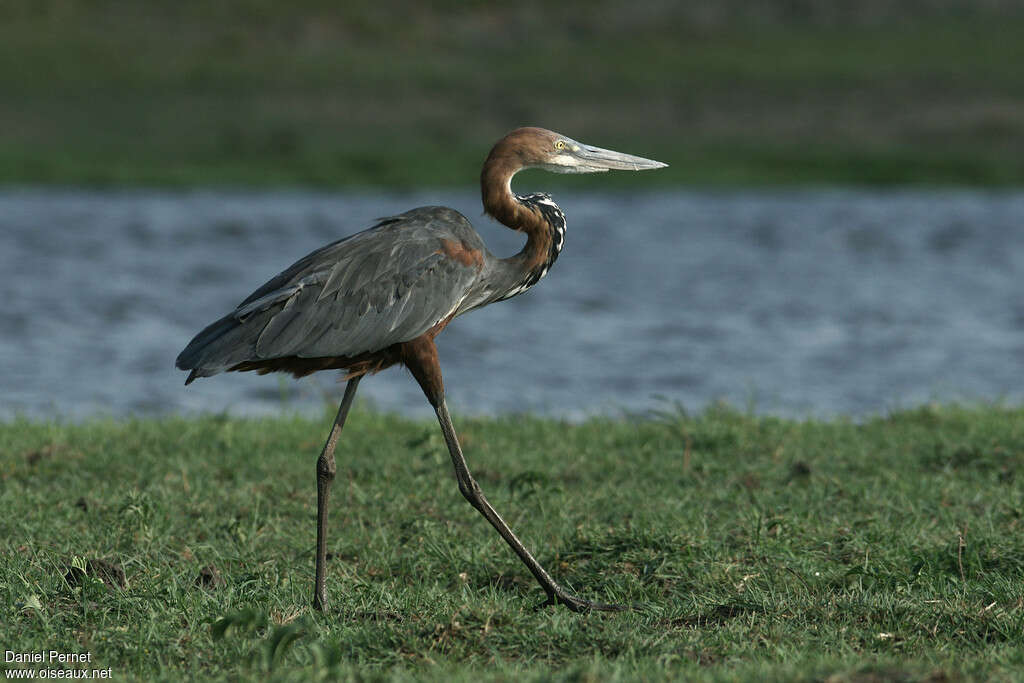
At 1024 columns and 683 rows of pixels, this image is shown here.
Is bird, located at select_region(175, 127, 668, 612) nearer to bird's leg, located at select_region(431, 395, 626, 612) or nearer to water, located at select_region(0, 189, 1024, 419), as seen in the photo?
bird's leg, located at select_region(431, 395, 626, 612)

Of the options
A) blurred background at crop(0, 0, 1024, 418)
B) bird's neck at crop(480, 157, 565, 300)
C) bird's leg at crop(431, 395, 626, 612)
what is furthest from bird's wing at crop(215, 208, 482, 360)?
blurred background at crop(0, 0, 1024, 418)

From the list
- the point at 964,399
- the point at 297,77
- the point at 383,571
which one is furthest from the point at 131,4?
the point at 383,571

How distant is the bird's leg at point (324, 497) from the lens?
190 inches

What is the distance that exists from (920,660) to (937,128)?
79.6 feet

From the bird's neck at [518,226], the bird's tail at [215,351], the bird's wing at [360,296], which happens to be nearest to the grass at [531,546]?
the bird's tail at [215,351]

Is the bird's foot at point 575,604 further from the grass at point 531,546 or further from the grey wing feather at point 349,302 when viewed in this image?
the grey wing feather at point 349,302

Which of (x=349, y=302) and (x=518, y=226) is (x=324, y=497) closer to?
(x=349, y=302)

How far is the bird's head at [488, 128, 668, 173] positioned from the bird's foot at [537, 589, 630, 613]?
1.55 m

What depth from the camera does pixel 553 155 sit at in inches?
212

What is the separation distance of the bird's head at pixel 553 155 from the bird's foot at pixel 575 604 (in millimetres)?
1553

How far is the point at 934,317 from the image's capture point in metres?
13.6

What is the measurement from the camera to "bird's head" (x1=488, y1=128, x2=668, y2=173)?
5316 mm

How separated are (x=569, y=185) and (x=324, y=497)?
19818 mm

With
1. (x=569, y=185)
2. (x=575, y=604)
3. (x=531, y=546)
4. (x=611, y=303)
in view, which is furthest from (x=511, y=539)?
(x=569, y=185)
